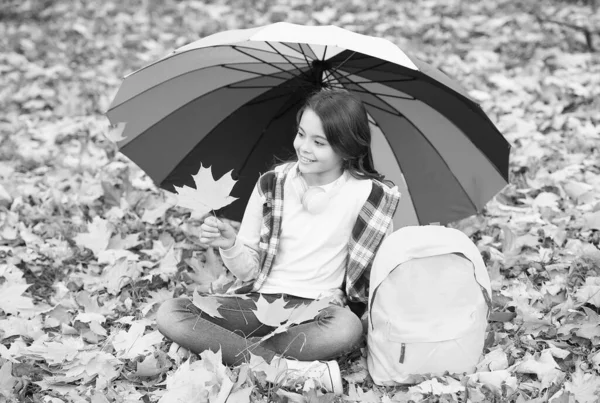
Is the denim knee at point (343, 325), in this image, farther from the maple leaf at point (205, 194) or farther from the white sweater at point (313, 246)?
the maple leaf at point (205, 194)

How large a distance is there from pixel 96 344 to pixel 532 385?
1568mm

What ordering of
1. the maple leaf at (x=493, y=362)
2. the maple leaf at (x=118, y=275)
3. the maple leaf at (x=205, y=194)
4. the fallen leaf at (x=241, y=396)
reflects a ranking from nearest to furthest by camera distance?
the fallen leaf at (x=241, y=396), the maple leaf at (x=205, y=194), the maple leaf at (x=493, y=362), the maple leaf at (x=118, y=275)

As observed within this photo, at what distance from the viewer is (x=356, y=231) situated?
97.0 inches

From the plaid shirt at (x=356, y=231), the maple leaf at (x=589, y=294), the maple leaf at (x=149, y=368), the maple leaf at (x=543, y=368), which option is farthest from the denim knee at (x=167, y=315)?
the maple leaf at (x=589, y=294)

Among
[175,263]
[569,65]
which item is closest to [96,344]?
[175,263]

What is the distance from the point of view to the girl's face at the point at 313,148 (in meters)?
2.37

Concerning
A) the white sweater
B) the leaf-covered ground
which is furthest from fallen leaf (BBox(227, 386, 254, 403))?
the white sweater

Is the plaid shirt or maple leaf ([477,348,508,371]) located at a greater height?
the plaid shirt

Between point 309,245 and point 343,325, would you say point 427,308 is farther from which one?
point 309,245

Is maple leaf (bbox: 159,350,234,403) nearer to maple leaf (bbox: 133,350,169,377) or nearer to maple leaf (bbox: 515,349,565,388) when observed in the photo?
maple leaf (bbox: 133,350,169,377)

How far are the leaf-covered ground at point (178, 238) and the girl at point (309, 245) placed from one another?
0.48 ft

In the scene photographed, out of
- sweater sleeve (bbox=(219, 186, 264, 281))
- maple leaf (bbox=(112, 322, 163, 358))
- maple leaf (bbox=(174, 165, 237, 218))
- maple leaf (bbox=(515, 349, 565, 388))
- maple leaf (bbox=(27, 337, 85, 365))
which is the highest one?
maple leaf (bbox=(174, 165, 237, 218))

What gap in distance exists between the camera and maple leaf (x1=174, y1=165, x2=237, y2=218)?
2135mm

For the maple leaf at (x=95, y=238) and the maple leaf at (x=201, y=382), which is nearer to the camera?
the maple leaf at (x=201, y=382)
